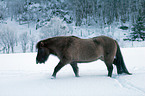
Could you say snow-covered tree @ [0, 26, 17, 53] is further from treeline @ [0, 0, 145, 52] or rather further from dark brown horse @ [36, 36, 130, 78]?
dark brown horse @ [36, 36, 130, 78]

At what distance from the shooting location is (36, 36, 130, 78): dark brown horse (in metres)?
3.22

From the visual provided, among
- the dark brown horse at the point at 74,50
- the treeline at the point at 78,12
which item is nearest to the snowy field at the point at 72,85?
the dark brown horse at the point at 74,50

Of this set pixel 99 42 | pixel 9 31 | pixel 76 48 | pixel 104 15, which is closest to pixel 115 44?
pixel 99 42

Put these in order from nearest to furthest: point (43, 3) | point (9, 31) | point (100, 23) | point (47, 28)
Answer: point (47, 28)
point (9, 31)
point (100, 23)
point (43, 3)

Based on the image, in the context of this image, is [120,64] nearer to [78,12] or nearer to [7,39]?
[7,39]

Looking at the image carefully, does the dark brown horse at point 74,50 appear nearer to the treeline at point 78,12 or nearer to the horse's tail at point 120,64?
the horse's tail at point 120,64

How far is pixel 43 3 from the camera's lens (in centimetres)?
6388

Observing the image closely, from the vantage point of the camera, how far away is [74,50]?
327cm

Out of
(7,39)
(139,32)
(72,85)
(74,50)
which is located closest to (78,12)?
(139,32)

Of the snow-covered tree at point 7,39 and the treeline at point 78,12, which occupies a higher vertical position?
the treeline at point 78,12

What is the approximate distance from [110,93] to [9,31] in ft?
118

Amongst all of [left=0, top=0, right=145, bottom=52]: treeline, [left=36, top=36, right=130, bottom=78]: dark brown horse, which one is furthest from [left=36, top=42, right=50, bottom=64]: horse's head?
[left=0, top=0, right=145, bottom=52]: treeline

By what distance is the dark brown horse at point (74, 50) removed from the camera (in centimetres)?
322

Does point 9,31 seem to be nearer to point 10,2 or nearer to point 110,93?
point 110,93
